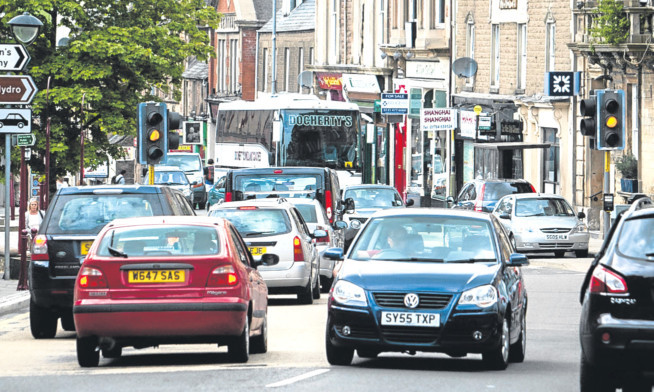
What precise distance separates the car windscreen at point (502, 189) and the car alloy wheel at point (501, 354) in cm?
2697

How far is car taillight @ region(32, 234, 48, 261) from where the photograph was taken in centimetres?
1744

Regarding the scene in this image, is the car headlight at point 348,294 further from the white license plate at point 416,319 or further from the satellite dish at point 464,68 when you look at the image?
the satellite dish at point 464,68

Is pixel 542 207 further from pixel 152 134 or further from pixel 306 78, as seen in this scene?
pixel 306 78

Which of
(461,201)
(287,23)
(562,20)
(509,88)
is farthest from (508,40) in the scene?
(287,23)

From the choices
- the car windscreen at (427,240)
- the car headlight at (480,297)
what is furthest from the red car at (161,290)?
the car headlight at (480,297)

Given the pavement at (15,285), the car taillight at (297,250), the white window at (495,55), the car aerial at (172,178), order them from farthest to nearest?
the car aerial at (172,178)
the white window at (495,55)
the car taillight at (297,250)
the pavement at (15,285)

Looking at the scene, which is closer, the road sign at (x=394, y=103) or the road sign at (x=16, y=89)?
the road sign at (x=16, y=89)

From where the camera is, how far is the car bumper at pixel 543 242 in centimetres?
3562

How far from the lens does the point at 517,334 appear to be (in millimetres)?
14844

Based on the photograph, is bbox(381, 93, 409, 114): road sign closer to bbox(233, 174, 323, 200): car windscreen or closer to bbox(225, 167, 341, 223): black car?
bbox(225, 167, 341, 223): black car

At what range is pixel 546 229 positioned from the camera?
117 ft

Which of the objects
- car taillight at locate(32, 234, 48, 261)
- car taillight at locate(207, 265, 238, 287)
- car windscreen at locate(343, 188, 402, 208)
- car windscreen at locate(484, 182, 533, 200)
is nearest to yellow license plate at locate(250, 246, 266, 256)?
car taillight at locate(32, 234, 48, 261)

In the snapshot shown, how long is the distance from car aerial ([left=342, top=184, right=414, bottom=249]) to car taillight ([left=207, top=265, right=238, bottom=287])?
25.0m

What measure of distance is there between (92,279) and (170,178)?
48.4m
